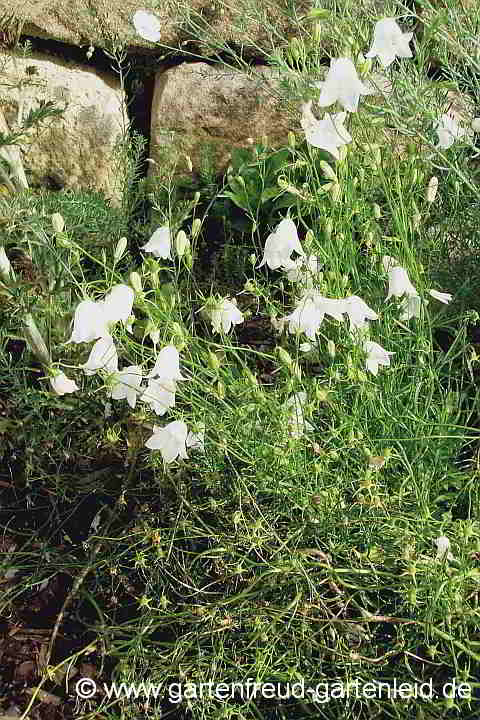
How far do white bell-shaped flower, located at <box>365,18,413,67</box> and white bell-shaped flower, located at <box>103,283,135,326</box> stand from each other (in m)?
0.65

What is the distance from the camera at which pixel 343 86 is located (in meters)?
1.47

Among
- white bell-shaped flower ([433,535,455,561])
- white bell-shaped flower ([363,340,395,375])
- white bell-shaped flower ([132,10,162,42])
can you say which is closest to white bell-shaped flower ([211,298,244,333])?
white bell-shaped flower ([363,340,395,375])

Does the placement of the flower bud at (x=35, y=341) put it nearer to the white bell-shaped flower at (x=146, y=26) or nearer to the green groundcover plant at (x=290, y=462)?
the green groundcover plant at (x=290, y=462)

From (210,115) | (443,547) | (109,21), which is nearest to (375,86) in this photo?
(443,547)

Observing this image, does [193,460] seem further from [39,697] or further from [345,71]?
[345,71]

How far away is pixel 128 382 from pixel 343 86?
0.67 metres

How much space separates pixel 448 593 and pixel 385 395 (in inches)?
18.4

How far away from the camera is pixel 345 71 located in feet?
4.80

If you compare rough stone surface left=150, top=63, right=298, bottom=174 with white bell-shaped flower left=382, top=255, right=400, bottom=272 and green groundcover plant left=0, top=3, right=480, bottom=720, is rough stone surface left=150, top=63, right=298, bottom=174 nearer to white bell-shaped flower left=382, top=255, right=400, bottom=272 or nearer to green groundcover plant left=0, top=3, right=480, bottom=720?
green groundcover plant left=0, top=3, right=480, bottom=720

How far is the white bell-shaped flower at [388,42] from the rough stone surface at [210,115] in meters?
1.22

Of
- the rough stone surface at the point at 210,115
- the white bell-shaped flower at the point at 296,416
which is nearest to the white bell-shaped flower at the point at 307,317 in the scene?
the white bell-shaped flower at the point at 296,416

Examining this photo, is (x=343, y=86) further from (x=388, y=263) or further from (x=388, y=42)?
(x=388, y=263)

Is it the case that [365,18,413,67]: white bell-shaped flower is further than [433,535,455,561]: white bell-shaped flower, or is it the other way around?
[365,18,413,67]: white bell-shaped flower

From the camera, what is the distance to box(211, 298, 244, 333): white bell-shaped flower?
1.42m
